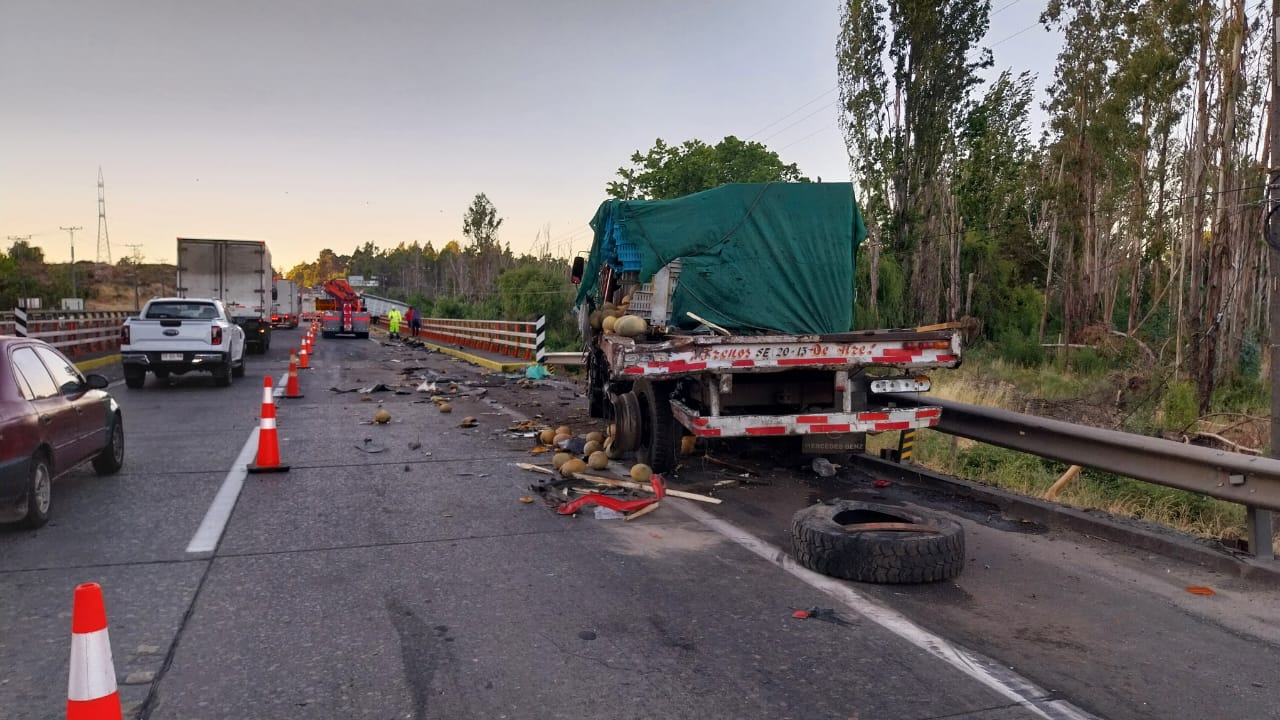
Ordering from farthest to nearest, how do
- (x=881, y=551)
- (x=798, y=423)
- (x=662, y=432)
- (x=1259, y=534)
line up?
(x=662, y=432), (x=798, y=423), (x=1259, y=534), (x=881, y=551)

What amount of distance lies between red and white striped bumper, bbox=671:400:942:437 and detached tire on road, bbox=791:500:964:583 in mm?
1871

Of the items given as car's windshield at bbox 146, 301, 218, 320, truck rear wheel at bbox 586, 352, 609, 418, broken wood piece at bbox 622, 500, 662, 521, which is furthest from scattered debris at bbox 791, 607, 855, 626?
car's windshield at bbox 146, 301, 218, 320

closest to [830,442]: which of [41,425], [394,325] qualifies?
[41,425]

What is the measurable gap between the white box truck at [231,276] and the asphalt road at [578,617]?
77.5 feet

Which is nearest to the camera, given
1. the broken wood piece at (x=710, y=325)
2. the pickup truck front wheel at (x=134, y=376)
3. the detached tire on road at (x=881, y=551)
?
the detached tire on road at (x=881, y=551)

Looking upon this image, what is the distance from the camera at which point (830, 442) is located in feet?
26.7

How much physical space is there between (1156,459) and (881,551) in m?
2.28

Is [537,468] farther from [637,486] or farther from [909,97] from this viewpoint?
[909,97]

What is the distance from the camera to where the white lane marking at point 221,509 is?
20.0 feet

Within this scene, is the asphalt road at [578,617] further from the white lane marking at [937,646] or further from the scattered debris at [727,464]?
the scattered debris at [727,464]

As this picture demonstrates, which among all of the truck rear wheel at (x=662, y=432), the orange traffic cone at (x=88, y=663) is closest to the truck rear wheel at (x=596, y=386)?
the truck rear wheel at (x=662, y=432)

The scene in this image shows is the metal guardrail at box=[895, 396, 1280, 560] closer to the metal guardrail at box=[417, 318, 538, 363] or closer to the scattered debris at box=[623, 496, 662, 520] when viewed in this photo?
the scattered debris at box=[623, 496, 662, 520]

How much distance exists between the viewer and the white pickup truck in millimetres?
16766

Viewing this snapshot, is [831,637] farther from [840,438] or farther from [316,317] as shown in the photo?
[316,317]
